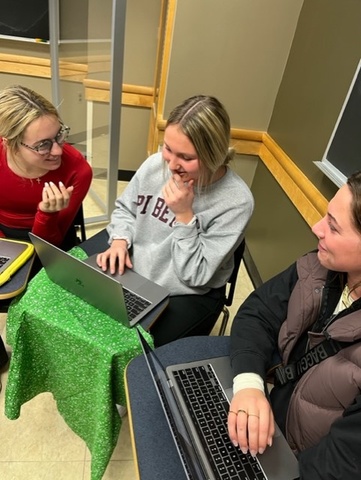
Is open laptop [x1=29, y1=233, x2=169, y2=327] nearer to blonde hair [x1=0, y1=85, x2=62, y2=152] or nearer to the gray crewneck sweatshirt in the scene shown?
the gray crewneck sweatshirt

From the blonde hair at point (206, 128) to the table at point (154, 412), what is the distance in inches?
21.9

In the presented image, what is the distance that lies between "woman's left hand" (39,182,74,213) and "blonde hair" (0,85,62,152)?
0.68ft

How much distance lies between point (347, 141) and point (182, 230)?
0.81 meters

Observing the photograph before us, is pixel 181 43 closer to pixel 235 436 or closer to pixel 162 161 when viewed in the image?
pixel 162 161

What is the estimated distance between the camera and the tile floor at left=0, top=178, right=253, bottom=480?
131cm

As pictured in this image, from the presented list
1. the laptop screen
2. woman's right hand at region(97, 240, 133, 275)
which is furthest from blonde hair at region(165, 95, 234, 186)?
the laptop screen

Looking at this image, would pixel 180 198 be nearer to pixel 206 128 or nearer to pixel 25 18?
pixel 206 128

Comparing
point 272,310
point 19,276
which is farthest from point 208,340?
point 19,276

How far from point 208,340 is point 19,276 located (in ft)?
2.09

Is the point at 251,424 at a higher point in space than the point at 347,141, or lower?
lower

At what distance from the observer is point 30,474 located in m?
1.30

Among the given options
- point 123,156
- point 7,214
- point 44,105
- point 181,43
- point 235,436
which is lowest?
point 123,156

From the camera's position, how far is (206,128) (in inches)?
43.7

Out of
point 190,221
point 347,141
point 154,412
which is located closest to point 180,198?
point 190,221
